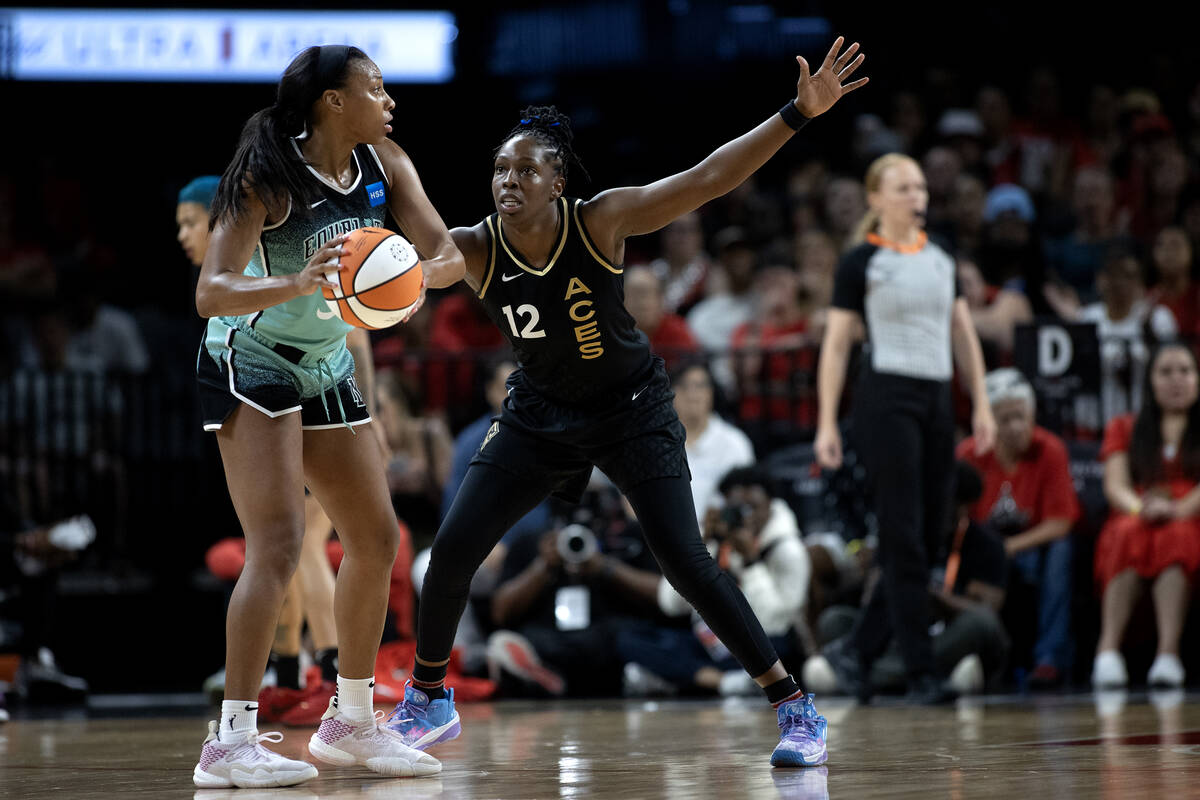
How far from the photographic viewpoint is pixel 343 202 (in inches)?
144

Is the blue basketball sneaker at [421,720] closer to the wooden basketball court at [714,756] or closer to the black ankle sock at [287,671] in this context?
the wooden basketball court at [714,756]

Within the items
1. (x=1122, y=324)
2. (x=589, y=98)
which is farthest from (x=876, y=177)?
(x=589, y=98)

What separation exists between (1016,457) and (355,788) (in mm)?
4861

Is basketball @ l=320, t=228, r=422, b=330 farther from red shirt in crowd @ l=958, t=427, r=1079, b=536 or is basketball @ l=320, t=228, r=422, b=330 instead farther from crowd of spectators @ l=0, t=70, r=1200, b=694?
red shirt in crowd @ l=958, t=427, r=1079, b=536

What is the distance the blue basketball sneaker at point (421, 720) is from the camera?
13.5ft

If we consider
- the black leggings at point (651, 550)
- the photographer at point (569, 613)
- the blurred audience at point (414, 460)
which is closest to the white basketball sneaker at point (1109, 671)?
the photographer at point (569, 613)

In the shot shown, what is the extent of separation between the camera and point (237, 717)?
3473 millimetres

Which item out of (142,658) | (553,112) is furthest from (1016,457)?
(142,658)

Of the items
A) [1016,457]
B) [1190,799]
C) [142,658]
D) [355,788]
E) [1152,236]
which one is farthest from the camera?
[1152,236]

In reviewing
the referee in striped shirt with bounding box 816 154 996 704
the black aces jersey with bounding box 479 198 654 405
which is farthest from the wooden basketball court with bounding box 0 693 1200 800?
the black aces jersey with bounding box 479 198 654 405

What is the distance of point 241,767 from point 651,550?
1213mm

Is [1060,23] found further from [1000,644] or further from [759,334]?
[1000,644]

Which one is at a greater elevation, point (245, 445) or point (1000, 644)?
point (245, 445)

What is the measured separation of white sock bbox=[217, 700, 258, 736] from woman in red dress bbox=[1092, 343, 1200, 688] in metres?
4.70
